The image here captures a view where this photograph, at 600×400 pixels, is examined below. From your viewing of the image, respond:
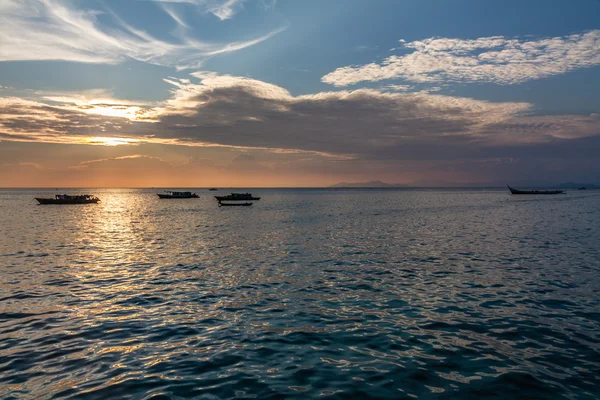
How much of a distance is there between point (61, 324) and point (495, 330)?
59.8 feet

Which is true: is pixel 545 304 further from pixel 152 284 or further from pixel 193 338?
pixel 152 284

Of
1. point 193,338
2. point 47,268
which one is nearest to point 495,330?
point 193,338

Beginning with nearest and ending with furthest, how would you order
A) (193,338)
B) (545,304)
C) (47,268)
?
(193,338), (545,304), (47,268)

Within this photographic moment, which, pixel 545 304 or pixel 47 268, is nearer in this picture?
pixel 545 304

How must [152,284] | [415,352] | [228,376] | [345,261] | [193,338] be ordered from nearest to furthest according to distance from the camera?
[228,376], [415,352], [193,338], [152,284], [345,261]

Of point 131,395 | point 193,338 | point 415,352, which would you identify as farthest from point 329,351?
point 131,395

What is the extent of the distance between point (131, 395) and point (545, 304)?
61.7ft

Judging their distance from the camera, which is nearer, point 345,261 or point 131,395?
point 131,395

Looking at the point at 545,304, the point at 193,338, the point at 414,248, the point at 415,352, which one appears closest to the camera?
the point at 415,352

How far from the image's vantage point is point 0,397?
10016mm

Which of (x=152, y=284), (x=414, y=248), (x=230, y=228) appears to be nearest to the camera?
(x=152, y=284)

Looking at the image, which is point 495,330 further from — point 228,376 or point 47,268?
point 47,268

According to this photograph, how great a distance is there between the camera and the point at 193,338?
46.7 ft

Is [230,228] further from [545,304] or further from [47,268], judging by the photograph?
[545,304]
